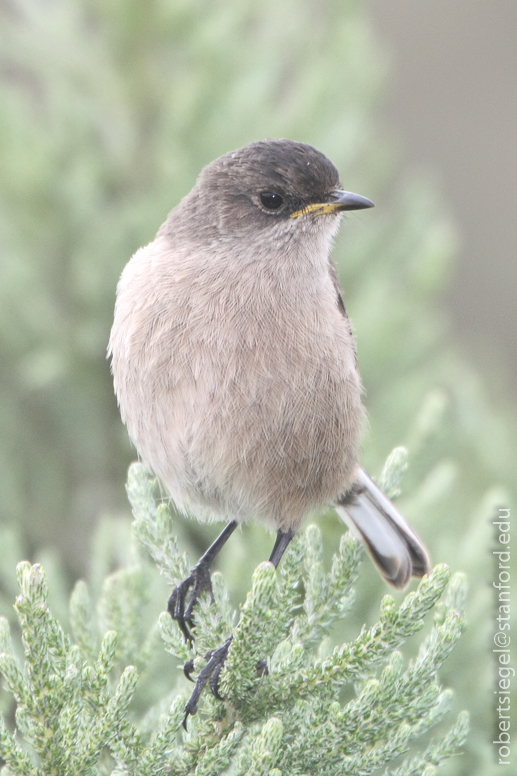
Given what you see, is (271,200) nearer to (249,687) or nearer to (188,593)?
(188,593)

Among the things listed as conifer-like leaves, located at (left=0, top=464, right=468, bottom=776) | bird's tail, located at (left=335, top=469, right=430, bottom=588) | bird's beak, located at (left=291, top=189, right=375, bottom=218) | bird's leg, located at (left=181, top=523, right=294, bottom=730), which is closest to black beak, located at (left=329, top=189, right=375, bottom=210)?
bird's beak, located at (left=291, top=189, right=375, bottom=218)

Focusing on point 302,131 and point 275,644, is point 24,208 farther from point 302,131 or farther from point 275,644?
point 275,644

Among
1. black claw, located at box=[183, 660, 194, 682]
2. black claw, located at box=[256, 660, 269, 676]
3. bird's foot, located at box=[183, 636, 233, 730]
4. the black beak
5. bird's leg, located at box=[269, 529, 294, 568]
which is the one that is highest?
the black beak

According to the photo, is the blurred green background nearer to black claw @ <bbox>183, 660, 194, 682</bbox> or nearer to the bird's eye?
the bird's eye

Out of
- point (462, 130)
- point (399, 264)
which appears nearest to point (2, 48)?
point (399, 264)

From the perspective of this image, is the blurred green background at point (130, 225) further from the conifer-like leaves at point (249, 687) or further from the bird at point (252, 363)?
the conifer-like leaves at point (249, 687)

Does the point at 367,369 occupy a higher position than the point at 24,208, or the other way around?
the point at 24,208
